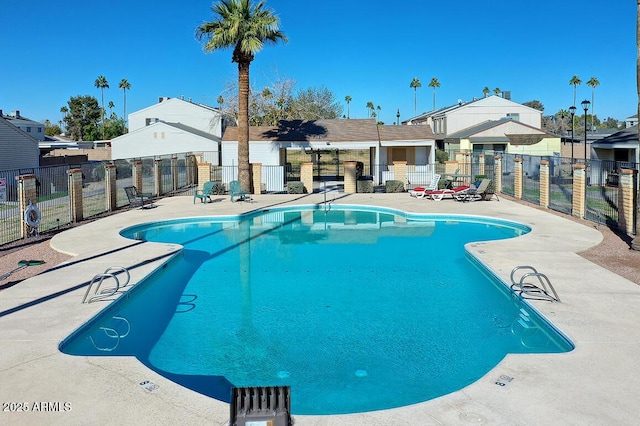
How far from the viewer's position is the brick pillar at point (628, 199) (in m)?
15.6

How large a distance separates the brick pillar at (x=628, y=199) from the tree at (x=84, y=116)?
3229 inches

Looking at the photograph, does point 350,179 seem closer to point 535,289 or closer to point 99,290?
point 535,289

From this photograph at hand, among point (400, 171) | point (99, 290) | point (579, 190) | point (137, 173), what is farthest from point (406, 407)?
point (400, 171)

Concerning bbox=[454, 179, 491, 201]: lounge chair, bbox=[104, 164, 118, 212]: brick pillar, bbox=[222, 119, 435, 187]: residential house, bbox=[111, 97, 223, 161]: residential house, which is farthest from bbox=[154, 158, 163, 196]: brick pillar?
bbox=[111, 97, 223, 161]: residential house

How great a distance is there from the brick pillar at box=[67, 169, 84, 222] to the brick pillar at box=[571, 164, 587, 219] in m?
16.4

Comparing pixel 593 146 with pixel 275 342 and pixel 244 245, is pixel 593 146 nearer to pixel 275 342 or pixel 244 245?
pixel 244 245

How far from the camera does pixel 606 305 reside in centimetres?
905

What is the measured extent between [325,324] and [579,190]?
12825 mm

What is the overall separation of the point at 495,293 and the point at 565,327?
289cm

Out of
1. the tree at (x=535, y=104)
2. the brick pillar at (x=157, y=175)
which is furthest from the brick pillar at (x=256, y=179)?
the tree at (x=535, y=104)

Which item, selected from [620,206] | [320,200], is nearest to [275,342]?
[620,206]

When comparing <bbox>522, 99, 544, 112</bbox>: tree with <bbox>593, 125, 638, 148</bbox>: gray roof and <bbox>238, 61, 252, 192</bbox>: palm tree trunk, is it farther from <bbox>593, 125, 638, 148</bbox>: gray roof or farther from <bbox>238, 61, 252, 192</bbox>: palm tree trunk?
<bbox>238, 61, 252, 192</bbox>: palm tree trunk

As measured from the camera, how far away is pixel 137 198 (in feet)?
77.0

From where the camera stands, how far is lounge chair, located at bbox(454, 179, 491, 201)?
24.1 meters
